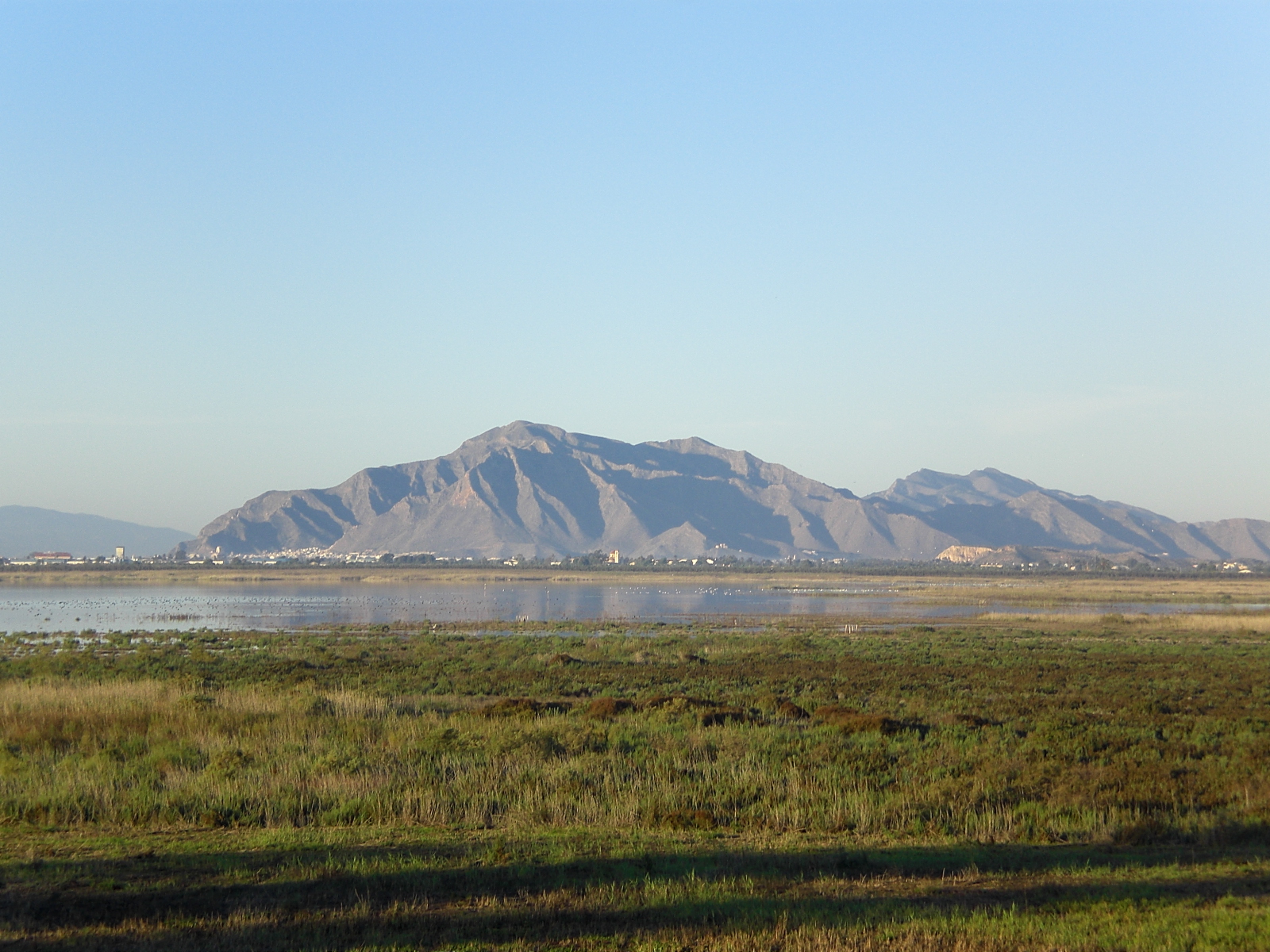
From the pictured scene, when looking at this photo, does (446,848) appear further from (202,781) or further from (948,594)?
(948,594)

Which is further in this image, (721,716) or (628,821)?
(721,716)

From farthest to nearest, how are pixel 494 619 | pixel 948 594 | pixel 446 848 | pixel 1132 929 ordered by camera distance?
pixel 948 594
pixel 494 619
pixel 446 848
pixel 1132 929

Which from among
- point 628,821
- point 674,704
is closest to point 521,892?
point 628,821

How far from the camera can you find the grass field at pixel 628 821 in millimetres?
7770

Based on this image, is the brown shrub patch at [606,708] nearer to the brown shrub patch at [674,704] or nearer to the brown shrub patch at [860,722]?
the brown shrub patch at [674,704]

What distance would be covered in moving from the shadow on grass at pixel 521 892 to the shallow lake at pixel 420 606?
49547mm

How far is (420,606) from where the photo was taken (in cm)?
8050

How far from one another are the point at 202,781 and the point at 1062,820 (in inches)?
402

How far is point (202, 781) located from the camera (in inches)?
504

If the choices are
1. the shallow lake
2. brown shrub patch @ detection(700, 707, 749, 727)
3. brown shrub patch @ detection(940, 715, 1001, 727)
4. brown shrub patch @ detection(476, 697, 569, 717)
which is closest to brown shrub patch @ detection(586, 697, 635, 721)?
brown shrub patch @ detection(476, 697, 569, 717)

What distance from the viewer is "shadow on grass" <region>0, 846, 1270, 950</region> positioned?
7.63m

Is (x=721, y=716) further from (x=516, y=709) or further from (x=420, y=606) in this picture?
(x=420, y=606)

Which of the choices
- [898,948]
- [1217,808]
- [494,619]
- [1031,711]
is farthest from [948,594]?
[898,948]

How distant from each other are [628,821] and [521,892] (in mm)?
3136
